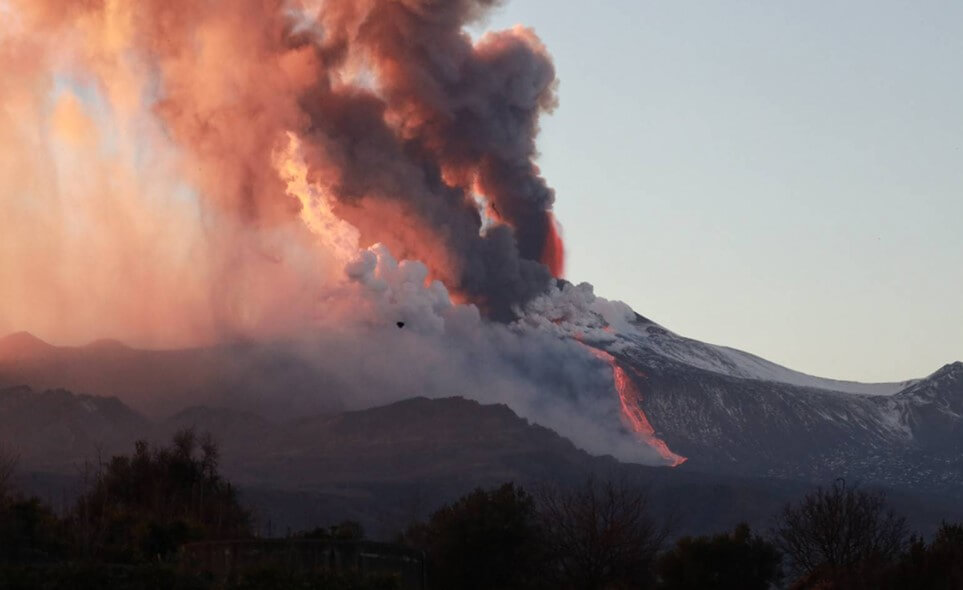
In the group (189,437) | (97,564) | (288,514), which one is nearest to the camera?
(97,564)

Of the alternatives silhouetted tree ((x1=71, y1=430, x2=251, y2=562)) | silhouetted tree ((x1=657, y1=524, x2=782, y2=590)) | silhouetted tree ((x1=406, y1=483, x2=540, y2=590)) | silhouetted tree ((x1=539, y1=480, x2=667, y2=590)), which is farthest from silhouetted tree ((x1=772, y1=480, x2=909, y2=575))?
silhouetted tree ((x1=71, y1=430, x2=251, y2=562))

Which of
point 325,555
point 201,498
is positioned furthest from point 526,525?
point 325,555

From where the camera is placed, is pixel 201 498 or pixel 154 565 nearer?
pixel 154 565

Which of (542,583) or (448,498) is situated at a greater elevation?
(448,498)

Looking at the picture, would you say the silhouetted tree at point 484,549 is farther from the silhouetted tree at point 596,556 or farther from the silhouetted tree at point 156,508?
the silhouetted tree at point 156,508

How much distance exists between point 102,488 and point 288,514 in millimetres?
91367

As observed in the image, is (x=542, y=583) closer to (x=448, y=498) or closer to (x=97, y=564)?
(x=97, y=564)

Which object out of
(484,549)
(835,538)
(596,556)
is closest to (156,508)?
(484,549)

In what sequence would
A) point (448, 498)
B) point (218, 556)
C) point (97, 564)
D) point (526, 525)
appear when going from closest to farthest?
1. point (97, 564)
2. point (218, 556)
3. point (526, 525)
4. point (448, 498)

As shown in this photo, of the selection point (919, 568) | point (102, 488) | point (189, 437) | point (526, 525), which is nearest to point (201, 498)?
point (102, 488)

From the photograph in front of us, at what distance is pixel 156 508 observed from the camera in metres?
76.4

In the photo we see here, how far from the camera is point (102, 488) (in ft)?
264

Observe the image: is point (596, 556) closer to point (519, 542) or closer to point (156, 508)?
point (519, 542)

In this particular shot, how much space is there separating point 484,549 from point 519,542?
61.1 inches
